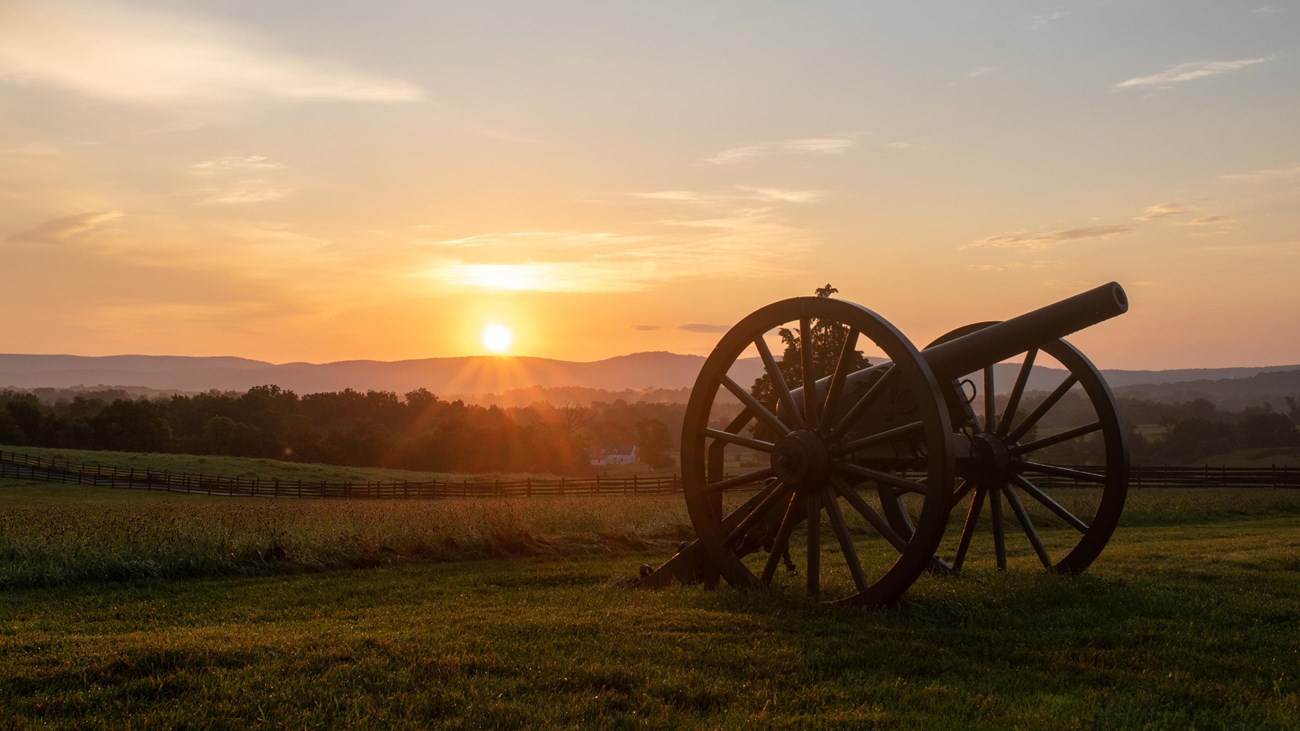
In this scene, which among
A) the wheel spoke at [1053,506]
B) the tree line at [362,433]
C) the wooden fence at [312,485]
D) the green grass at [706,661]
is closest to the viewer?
the green grass at [706,661]

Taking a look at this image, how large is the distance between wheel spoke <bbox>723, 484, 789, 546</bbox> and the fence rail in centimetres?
3094

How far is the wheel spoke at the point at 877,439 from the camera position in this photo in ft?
29.3

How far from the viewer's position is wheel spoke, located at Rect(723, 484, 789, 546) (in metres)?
10.0

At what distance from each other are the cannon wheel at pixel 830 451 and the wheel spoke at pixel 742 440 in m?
0.02

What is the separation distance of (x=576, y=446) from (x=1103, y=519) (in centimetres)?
6646

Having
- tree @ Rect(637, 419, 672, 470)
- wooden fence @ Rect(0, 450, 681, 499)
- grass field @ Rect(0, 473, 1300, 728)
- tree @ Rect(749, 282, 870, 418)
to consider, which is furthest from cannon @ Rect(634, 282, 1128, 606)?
tree @ Rect(637, 419, 672, 470)

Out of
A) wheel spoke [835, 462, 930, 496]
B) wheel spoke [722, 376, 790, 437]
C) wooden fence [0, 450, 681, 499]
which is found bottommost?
wooden fence [0, 450, 681, 499]

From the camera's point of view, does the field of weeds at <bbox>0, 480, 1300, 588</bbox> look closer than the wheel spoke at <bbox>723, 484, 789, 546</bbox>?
No

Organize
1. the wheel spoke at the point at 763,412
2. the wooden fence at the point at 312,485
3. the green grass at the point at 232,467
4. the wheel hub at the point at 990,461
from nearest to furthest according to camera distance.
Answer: the wheel spoke at the point at 763,412, the wheel hub at the point at 990,461, the wooden fence at the point at 312,485, the green grass at the point at 232,467

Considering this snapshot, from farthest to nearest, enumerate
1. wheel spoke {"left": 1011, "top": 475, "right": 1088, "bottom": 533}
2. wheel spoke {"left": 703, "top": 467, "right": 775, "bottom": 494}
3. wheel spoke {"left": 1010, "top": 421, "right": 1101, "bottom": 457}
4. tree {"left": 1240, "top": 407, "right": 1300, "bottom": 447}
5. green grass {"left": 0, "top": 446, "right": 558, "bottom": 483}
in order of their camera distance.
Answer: tree {"left": 1240, "top": 407, "right": 1300, "bottom": 447}, green grass {"left": 0, "top": 446, "right": 558, "bottom": 483}, wheel spoke {"left": 1010, "top": 421, "right": 1101, "bottom": 457}, wheel spoke {"left": 1011, "top": 475, "right": 1088, "bottom": 533}, wheel spoke {"left": 703, "top": 467, "right": 775, "bottom": 494}

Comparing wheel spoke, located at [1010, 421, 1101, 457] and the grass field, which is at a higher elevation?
wheel spoke, located at [1010, 421, 1101, 457]

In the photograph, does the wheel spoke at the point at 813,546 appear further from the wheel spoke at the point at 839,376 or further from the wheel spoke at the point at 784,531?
the wheel spoke at the point at 839,376

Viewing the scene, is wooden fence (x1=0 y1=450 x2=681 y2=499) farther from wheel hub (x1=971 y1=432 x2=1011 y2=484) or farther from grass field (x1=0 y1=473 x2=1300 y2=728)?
wheel hub (x1=971 y1=432 x2=1011 y2=484)

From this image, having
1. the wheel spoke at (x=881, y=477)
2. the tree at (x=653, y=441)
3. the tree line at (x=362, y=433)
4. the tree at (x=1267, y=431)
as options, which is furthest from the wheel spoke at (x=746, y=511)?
the tree at (x=1267, y=431)
